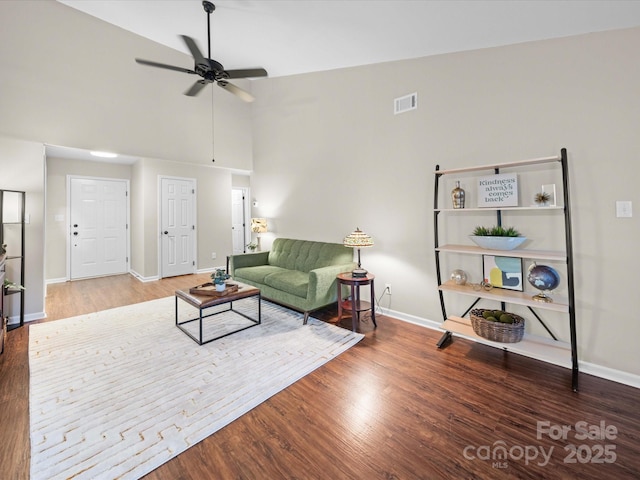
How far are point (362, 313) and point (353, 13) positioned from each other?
327cm

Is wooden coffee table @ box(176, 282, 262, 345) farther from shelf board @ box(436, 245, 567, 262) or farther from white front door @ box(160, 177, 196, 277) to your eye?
white front door @ box(160, 177, 196, 277)

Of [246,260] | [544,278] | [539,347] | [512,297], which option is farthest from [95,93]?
[539,347]

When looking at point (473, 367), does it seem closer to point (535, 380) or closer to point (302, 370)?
point (535, 380)

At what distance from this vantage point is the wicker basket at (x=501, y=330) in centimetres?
229

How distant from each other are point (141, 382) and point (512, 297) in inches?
123

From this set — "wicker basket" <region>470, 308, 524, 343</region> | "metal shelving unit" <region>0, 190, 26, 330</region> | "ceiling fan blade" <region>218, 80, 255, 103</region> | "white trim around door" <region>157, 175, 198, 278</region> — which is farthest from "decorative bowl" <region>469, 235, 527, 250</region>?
"white trim around door" <region>157, 175, 198, 278</region>

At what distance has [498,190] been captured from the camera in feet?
8.43

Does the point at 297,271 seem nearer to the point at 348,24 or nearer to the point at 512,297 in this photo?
the point at 512,297

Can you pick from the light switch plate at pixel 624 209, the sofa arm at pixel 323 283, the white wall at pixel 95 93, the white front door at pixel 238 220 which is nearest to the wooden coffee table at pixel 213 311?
the sofa arm at pixel 323 283

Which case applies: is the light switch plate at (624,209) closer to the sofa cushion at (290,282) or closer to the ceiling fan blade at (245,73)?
the sofa cushion at (290,282)

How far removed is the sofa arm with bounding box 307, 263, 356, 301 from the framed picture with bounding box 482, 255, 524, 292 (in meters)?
1.58

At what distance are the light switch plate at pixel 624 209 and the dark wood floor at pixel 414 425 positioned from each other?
1299 mm

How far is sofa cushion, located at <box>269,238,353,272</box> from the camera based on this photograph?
3.84 m

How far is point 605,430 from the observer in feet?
5.46
